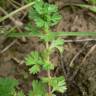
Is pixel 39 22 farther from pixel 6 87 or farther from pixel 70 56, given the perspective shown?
pixel 70 56

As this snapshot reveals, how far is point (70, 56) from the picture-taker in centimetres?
195

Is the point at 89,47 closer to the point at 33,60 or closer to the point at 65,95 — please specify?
the point at 65,95

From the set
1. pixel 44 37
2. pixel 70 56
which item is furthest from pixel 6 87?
pixel 70 56

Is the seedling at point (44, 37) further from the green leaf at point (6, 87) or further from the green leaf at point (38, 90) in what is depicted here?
the green leaf at point (6, 87)

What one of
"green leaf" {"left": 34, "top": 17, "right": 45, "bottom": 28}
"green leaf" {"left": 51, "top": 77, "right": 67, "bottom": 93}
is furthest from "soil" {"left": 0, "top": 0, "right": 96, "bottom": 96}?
"green leaf" {"left": 34, "top": 17, "right": 45, "bottom": 28}

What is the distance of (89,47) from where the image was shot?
1.96 meters

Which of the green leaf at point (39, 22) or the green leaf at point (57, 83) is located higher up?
the green leaf at point (39, 22)

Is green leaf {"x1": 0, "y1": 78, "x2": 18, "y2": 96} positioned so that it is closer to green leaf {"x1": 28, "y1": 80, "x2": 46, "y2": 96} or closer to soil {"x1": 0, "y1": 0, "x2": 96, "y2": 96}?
green leaf {"x1": 28, "y1": 80, "x2": 46, "y2": 96}

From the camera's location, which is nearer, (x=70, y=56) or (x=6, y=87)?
(x=6, y=87)

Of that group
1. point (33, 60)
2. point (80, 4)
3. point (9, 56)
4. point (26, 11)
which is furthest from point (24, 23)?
point (33, 60)

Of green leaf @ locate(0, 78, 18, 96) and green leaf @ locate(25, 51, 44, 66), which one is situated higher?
green leaf @ locate(25, 51, 44, 66)

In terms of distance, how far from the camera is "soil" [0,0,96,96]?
1.86 m

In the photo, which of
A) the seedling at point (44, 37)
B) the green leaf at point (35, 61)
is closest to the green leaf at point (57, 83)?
the seedling at point (44, 37)

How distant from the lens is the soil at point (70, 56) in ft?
6.10
